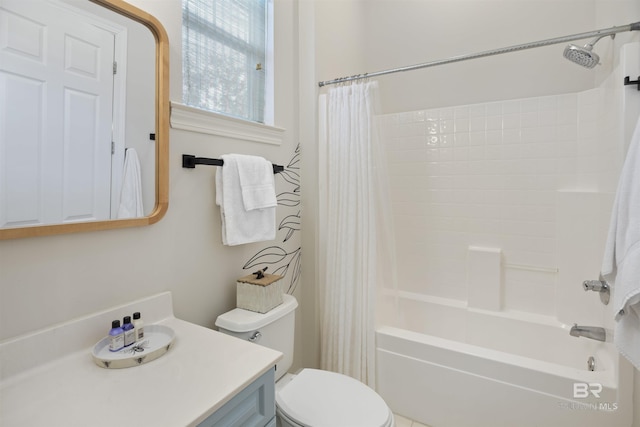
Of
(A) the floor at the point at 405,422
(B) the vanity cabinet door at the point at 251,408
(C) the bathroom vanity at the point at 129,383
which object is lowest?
(A) the floor at the point at 405,422

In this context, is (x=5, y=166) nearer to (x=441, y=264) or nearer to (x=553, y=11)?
(x=441, y=264)

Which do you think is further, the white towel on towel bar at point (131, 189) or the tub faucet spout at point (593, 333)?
the tub faucet spout at point (593, 333)

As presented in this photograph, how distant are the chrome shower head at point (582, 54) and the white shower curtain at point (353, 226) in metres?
0.94

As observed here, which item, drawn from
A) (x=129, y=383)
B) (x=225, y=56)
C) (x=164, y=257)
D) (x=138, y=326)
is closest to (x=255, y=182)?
(x=164, y=257)

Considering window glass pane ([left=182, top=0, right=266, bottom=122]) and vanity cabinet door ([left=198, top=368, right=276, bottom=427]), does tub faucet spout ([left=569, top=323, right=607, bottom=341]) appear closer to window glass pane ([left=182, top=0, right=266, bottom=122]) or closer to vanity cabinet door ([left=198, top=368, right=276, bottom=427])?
vanity cabinet door ([left=198, top=368, right=276, bottom=427])

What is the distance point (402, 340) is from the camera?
1.82 metres

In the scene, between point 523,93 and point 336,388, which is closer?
point 336,388

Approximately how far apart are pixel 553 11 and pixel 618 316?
2.06 metres

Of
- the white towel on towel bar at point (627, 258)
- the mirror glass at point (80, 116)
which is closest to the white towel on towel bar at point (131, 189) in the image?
the mirror glass at point (80, 116)

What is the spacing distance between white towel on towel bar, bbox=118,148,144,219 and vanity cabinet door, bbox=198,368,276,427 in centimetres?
72

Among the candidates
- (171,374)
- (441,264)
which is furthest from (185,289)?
(441,264)

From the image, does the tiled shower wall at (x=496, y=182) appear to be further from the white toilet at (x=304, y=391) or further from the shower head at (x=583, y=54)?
the white toilet at (x=304, y=391)

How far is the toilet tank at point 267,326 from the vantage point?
4.40 feet

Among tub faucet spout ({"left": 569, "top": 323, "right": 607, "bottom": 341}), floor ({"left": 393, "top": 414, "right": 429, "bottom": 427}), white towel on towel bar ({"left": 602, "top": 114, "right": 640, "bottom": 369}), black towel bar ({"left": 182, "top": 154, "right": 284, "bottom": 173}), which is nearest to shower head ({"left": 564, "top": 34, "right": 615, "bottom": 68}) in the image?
white towel on towel bar ({"left": 602, "top": 114, "right": 640, "bottom": 369})
